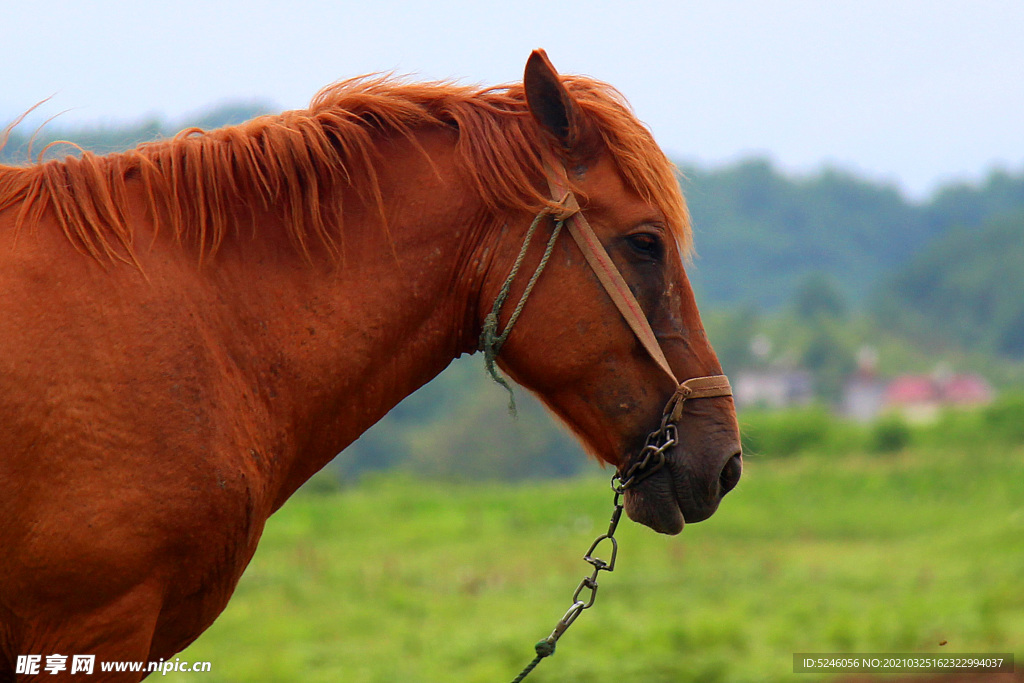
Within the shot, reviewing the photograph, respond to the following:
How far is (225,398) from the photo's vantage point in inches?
87.0

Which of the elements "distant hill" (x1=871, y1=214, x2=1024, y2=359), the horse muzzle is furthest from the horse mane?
"distant hill" (x1=871, y1=214, x2=1024, y2=359)

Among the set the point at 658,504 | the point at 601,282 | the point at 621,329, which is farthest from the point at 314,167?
the point at 658,504

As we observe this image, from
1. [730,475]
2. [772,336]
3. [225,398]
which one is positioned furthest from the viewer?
[772,336]

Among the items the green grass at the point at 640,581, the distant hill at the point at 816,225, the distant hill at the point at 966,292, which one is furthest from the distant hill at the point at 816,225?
the green grass at the point at 640,581

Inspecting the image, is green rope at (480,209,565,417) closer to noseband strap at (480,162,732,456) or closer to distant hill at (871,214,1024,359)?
noseband strap at (480,162,732,456)

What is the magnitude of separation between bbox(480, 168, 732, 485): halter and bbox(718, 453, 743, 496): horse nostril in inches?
7.7

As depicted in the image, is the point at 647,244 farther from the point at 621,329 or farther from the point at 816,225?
the point at 816,225

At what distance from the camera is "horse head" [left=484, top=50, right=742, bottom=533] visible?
247cm

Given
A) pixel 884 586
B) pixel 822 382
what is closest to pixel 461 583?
pixel 884 586

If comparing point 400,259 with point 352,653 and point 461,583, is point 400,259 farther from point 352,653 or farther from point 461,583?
point 461,583

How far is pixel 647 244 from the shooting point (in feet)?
8.30

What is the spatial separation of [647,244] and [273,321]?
3.43ft

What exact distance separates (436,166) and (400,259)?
0.94 feet

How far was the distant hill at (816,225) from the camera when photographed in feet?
420
